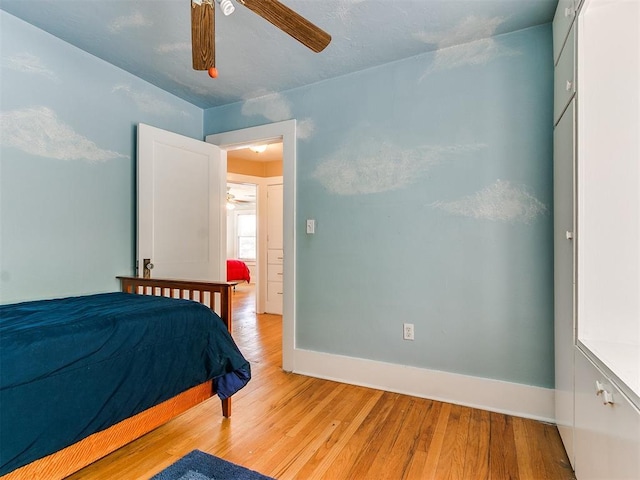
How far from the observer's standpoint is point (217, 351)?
2006 millimetres

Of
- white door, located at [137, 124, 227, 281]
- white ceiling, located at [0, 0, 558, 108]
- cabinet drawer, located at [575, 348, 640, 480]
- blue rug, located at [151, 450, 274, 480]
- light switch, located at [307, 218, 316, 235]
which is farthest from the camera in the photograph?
light switch, located at [307, 218, 316, 235]

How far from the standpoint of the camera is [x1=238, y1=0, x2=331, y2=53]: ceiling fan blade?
1.36 metres

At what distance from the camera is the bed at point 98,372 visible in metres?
1.24

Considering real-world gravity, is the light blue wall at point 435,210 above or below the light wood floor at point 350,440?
above

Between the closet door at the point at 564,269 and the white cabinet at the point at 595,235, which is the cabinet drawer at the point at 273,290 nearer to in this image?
the closet door at the point at 564,269

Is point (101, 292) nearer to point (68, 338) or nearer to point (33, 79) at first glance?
point (68, 338)

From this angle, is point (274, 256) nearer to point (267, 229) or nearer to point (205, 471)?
point (267, 229)

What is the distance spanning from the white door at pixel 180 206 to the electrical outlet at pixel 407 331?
1.81 m

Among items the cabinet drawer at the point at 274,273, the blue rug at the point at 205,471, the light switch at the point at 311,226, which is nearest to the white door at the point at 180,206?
the light switch at the point at 311,226

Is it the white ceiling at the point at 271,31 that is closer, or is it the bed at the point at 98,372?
the bed at the point at 98,372

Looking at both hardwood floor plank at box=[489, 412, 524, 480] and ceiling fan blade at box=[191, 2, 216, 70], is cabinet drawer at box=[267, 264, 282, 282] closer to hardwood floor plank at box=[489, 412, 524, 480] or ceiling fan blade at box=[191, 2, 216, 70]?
hardwood floor plank at box=[489, 412, 524, 480]

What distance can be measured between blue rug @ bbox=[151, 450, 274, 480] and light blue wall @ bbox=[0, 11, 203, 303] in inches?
55.5

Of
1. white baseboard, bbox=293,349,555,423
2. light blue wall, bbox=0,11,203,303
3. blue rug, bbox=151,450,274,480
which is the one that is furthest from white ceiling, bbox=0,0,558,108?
blue rug, bbox=151,450,274,480

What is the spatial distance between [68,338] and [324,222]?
1.85 m
